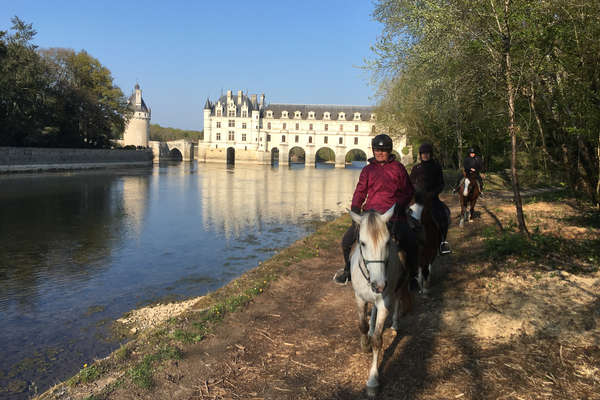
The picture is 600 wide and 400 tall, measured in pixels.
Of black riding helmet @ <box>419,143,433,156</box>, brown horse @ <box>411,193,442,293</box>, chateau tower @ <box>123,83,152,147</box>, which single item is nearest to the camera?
brown horse @ <box>411,193,442,293</box>

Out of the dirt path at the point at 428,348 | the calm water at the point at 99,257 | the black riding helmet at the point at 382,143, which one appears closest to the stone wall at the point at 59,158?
the calm water at the point at 99,257

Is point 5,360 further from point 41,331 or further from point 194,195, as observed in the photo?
point 194,195

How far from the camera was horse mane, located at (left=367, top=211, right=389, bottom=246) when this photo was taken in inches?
160

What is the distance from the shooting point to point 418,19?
11.3m

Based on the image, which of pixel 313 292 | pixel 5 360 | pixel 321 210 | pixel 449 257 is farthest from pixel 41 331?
pixel 321 210

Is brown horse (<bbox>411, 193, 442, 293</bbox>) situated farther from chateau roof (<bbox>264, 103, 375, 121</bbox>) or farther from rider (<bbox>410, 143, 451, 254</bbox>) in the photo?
chateau roof (<bbox>264, 103, 375, 121</bbox>)

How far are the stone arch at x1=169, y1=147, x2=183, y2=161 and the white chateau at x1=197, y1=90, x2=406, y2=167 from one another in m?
7.19

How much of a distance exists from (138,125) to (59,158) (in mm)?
40590

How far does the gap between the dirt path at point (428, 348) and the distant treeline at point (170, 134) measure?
115m

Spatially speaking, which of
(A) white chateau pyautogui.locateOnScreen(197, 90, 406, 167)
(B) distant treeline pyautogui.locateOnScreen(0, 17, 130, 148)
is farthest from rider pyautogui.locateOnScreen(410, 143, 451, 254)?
(A) white chateau pyautogui.locateOnScreen(197, 90, 406, 167)

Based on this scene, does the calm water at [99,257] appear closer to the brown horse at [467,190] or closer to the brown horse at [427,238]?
the brown horse at [427,238]

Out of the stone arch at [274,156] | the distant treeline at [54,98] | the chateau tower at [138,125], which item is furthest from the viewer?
the stone arch at [274,156]

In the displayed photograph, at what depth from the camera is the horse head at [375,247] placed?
399cm

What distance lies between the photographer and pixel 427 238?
6.65m
